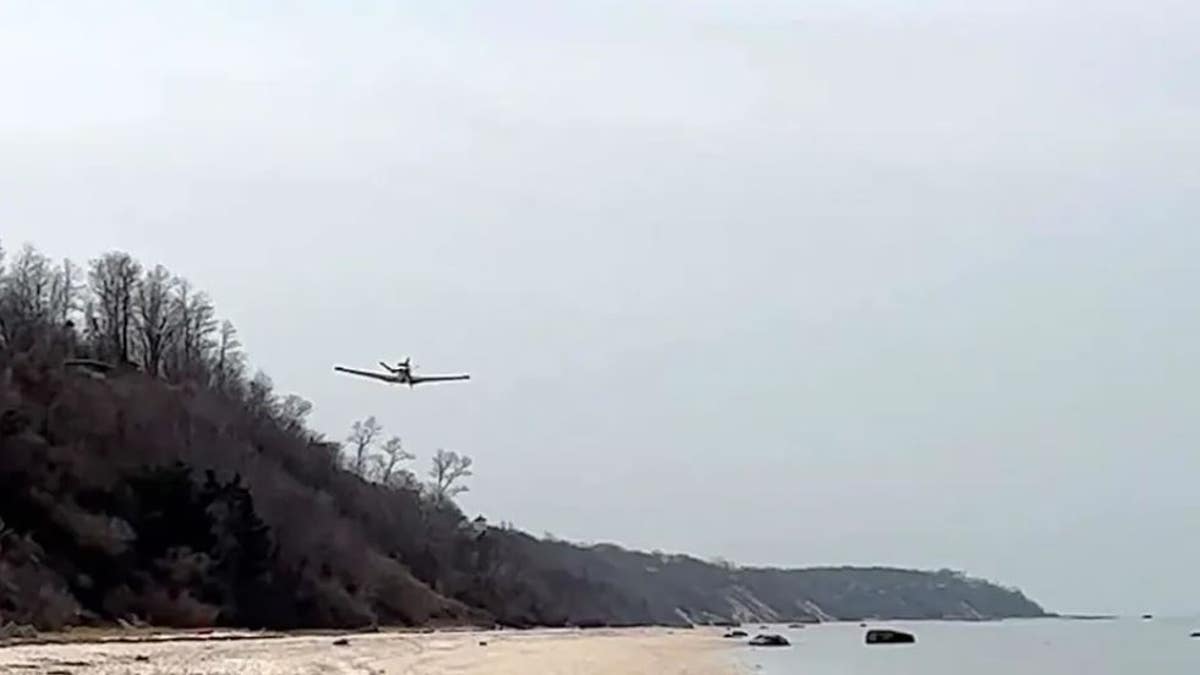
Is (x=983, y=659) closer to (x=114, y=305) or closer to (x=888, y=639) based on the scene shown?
(x=888, y=639)

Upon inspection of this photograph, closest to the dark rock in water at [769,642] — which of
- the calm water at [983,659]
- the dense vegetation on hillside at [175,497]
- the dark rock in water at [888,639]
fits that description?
the calm water at [983,659]

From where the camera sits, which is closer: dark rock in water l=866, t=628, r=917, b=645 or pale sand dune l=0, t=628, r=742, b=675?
pale sand dune l=0, t=628, r=742, b=675

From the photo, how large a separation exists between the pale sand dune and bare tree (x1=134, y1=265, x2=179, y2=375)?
48462mm

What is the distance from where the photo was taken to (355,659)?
54.1 meters

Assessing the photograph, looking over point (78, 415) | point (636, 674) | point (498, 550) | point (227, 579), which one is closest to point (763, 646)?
point (227, 579)

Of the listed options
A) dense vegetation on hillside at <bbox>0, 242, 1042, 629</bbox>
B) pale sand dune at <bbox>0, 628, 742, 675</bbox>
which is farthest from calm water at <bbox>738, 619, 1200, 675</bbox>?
dense vegetation on hillside at <bbox>0, 242, 1042, 629</bbox>

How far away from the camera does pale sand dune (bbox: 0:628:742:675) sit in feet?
135

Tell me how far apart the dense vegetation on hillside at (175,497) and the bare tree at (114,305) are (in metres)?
0.14

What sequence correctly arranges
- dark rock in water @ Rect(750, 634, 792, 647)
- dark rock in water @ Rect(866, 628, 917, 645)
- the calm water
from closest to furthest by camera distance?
the calm water
dark rock in water @ Rect(750, 634, 792, 647)
dark rock in water @ Rect(866, 628, 917, 645)

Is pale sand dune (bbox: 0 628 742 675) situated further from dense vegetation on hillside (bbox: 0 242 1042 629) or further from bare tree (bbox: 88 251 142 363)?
bare tree (bbox: 88 251 142 363)

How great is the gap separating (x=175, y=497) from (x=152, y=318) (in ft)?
134

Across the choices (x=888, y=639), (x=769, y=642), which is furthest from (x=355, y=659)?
(x=888, y=639)

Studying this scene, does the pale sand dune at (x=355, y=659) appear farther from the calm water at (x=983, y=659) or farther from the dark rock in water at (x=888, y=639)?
the dark rock in water at (x=888, y=639)

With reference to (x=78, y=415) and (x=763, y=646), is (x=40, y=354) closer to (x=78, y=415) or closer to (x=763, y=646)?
(x=78, y=415)
